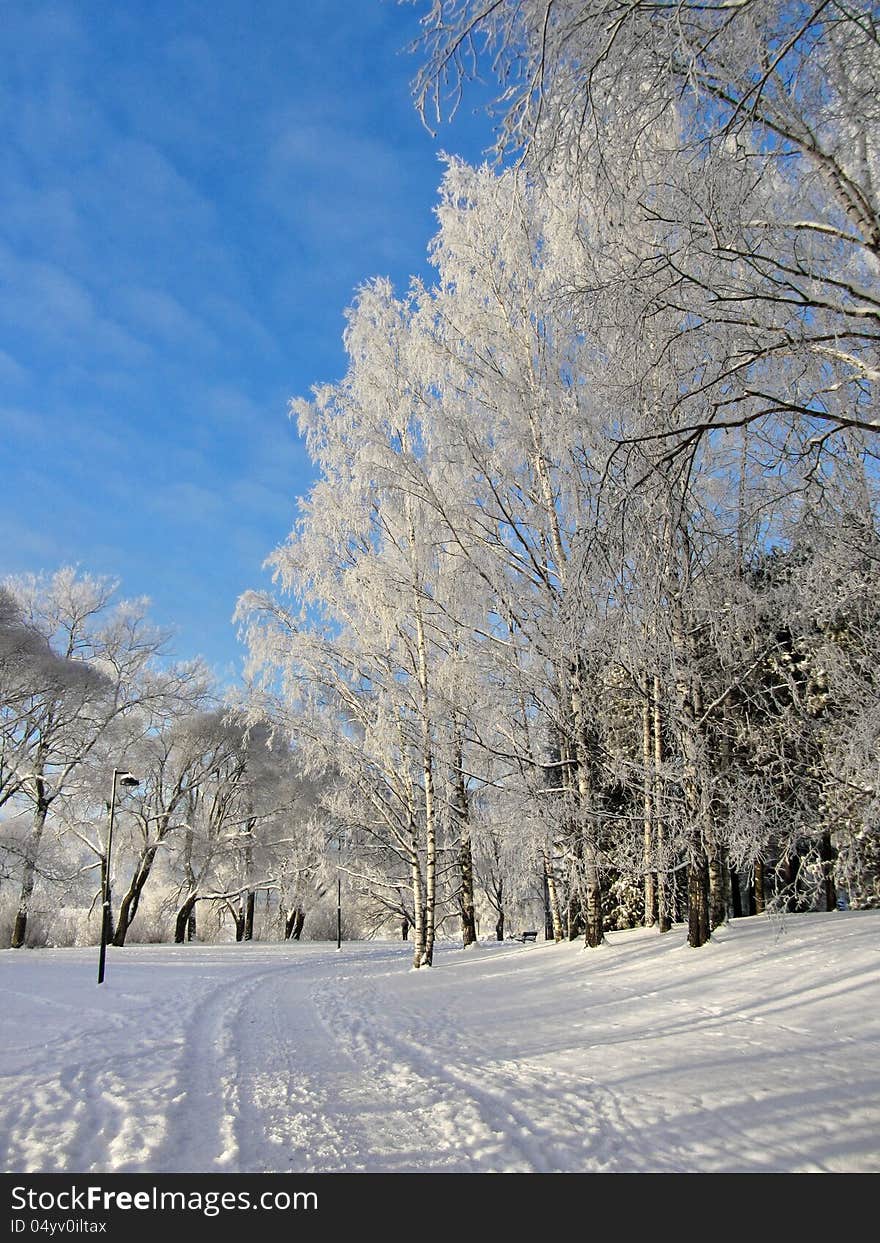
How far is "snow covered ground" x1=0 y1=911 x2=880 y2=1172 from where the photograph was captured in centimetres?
370

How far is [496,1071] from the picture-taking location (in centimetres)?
545

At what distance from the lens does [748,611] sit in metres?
8.37

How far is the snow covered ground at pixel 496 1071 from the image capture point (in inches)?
146

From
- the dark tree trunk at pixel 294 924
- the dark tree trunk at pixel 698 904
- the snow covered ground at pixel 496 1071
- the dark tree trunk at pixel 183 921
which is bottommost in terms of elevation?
the dark tree trunk at pixel 294 924

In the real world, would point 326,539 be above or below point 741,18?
above

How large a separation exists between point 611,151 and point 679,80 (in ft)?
1.48

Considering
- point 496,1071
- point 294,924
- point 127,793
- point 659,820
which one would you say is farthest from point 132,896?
point 496,1071

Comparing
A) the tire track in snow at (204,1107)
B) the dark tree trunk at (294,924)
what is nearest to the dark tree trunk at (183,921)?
the dark tree trunk at (294,924)

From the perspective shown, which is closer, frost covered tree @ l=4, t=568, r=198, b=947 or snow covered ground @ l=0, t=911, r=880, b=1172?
snow covered ground @ l=0, t=911, r=880, b=1172

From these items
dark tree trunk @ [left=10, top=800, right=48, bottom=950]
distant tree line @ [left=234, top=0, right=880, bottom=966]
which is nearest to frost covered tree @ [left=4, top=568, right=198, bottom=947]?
dark tree trunk @ [left=10, top=800, right=48, bottom=950]

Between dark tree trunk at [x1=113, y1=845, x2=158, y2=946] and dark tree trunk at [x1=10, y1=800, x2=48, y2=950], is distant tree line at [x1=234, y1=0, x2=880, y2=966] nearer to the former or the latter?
dark tree trunk at [x1=10, y1=800, x2=48, y2=950]

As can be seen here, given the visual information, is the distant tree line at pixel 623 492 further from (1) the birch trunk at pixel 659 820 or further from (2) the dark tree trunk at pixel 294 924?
(2) the dark tree trunk at pixel 294 924
